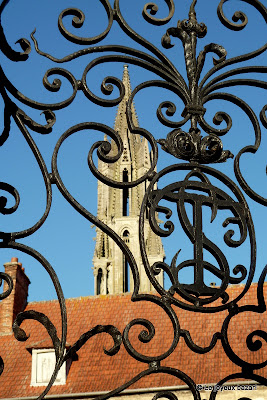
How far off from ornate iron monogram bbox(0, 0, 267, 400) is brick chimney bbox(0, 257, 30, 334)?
18.2 m

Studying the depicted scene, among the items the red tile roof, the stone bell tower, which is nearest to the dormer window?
the red tile roof

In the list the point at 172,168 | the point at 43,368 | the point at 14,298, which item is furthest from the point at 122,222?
the point at 172,168

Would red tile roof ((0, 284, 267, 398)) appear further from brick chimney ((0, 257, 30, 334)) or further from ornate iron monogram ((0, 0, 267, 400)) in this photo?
ornate iron monogram ((0, 0, 267, 400))

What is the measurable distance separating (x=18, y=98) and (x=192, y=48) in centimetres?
90

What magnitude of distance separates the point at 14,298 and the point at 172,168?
1925cm

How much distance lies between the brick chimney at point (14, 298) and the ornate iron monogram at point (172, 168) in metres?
18.2

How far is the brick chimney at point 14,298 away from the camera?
72.2 ft

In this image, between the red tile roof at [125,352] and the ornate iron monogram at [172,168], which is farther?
the red tile roof at [125,352]

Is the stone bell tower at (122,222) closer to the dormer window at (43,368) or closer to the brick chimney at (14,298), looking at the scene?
the brick chimney at (14,298)

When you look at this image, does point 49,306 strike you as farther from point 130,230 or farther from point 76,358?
point 130,230

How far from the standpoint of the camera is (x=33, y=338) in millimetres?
20250

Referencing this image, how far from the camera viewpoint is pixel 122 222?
56781 mm

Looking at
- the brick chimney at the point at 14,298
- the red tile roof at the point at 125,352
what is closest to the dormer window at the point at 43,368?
the red tile roof at the point at 125,352

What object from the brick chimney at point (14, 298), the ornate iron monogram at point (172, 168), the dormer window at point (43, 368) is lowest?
the dormer window at point (43, 368)
